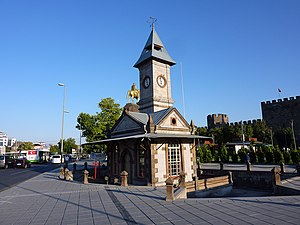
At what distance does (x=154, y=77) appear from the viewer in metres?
22.8

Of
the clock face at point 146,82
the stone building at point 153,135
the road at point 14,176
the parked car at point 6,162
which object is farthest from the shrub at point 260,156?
the parked car at point 6,162

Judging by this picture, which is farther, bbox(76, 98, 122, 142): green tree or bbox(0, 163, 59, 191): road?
bbox(76, 98, 122, 142): green tree

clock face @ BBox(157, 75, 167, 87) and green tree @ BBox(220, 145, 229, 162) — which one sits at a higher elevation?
clock face @ BBox(157, 75, 167, 87)

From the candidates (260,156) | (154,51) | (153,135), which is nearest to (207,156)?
(260,156)

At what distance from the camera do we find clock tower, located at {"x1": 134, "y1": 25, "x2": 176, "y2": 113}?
22.7m

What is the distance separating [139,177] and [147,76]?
447 inches

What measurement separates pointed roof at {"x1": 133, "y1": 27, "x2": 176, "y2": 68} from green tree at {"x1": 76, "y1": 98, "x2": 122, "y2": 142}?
934 cm

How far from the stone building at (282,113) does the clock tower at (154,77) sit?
5184 centimetres

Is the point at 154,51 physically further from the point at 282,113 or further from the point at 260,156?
the point at 282,113

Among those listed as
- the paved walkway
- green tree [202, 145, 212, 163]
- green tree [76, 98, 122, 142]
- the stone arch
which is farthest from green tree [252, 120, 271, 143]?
the paved walkway

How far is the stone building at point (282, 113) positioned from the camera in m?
60.6

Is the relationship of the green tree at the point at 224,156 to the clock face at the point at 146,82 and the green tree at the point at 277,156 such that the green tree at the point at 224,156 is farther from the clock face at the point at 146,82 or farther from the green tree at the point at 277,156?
the clock face at the point at 146,82

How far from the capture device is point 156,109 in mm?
22375

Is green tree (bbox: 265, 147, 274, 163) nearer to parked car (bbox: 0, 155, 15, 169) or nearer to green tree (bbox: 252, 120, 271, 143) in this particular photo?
green tree (bbox: 252, 120, 271, 143)
